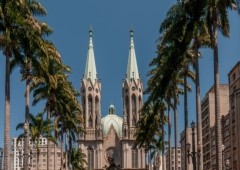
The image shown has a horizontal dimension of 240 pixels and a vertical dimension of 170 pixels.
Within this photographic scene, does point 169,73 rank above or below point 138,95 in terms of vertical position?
below

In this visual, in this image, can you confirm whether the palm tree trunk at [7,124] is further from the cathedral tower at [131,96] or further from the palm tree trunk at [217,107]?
the cathedral tower at [131,96]

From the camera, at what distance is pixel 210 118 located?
144 metres

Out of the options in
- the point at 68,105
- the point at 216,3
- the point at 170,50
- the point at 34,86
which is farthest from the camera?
the point at 68,105

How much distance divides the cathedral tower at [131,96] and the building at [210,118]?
25.2m

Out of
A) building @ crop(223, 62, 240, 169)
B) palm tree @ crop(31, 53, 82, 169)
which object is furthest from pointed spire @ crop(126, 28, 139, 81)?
palm tree @ crop(31, 53, 82, 169)

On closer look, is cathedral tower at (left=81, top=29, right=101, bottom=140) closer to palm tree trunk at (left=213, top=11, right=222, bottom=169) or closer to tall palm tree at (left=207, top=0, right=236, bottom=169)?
tall palm tree at (left=207, top=0, right=236, bottom=169)

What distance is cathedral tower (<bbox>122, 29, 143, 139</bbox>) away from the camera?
561 ft

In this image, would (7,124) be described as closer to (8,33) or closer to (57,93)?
(8,33)

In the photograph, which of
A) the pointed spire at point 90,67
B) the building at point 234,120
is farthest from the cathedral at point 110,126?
the building at point 234,120

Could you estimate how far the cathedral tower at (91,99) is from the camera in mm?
170750

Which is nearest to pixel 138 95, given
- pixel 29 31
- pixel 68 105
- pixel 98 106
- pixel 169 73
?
pixel 98 106

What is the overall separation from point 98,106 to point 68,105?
337 feet

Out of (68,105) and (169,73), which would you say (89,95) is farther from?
(169,73)

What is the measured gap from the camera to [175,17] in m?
46.6
